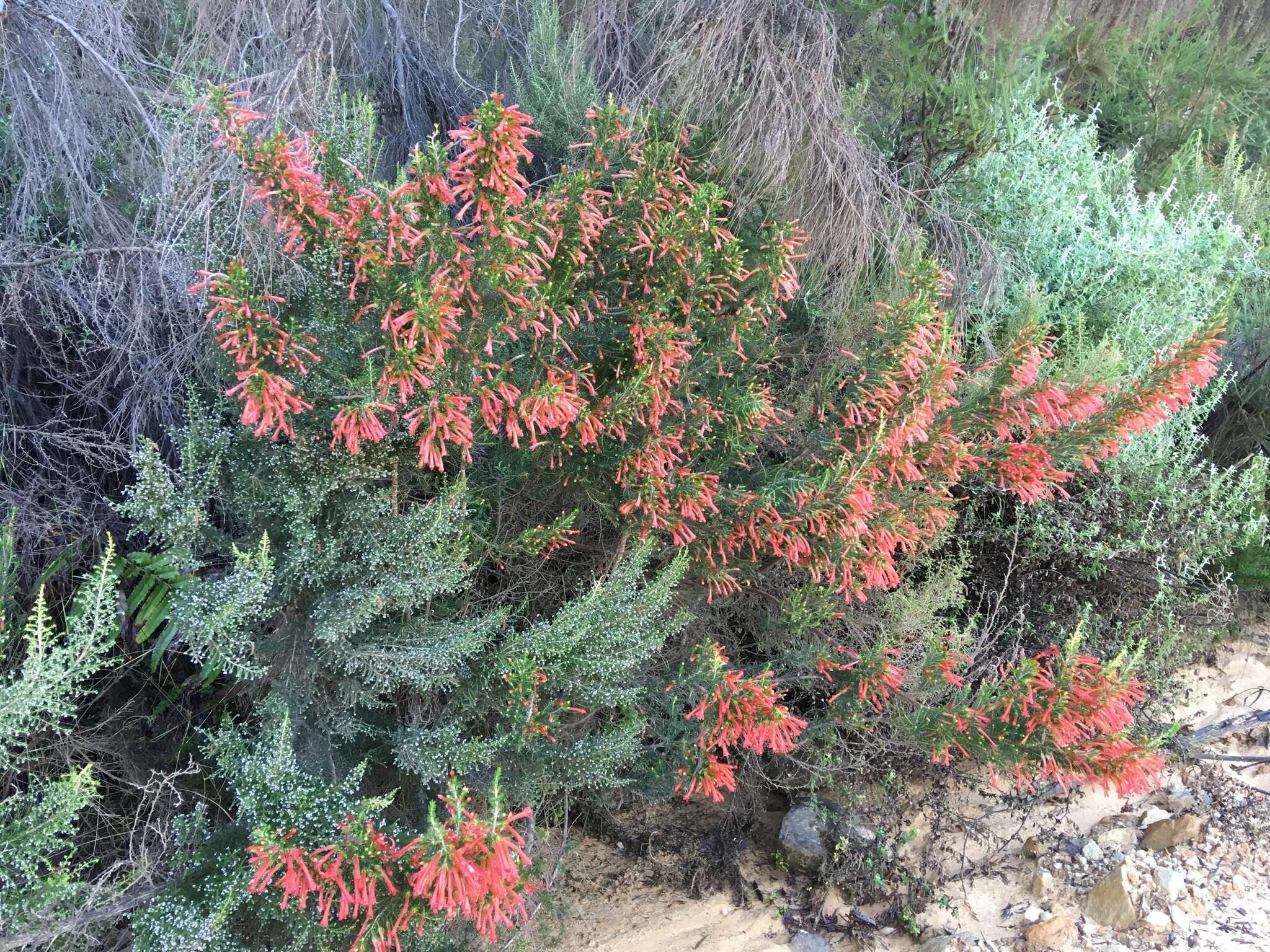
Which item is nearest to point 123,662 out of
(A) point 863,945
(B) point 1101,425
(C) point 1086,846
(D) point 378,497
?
(D) point 378,497

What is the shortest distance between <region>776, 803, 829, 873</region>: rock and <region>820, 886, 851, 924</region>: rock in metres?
0.12

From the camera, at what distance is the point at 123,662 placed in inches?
129

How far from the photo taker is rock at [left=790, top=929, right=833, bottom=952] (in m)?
3.70

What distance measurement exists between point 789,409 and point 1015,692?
138 centimetres

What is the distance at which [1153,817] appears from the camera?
400 centimetres

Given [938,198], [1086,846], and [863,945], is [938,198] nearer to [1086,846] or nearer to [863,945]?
[1086,846]

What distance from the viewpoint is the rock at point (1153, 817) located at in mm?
3984

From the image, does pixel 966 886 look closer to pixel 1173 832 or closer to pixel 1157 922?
pixel 1157 922

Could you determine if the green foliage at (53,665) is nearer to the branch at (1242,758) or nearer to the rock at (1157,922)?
the rock at (1157,922)

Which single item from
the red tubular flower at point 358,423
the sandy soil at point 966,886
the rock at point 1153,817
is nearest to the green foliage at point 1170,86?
the sandy soil at point 966,886

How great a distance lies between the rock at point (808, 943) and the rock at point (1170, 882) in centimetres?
128

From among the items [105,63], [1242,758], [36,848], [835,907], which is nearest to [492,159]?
[105,63]

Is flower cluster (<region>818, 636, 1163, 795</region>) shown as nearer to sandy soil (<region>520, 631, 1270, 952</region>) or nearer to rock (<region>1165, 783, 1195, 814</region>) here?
sandy soil (<region>520, 631, 1270, 952</region>)

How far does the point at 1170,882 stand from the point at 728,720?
6.61ft
